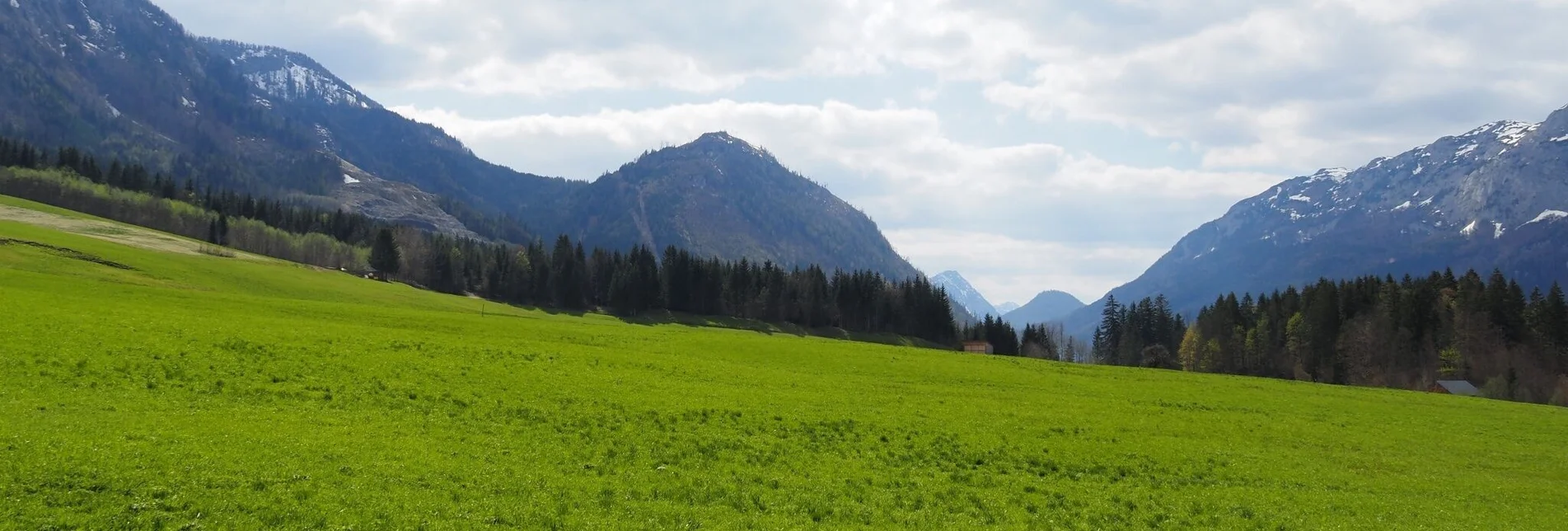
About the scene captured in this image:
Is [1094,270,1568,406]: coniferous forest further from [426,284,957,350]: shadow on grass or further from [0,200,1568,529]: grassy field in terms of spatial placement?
[0,200,1568,529]: grassy field

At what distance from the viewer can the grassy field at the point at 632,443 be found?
20.7 metres

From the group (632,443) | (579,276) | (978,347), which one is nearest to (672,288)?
(579,276)

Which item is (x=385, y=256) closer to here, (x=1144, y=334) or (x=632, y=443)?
(x=632, y=443)

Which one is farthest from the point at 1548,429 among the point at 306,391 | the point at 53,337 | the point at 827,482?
the point at 53,337

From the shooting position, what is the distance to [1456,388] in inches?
3861

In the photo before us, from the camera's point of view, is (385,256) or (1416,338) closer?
(1416,338)

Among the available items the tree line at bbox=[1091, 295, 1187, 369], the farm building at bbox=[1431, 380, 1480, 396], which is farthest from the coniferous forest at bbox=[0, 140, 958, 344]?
the farm building at bbox=[1431, 380, 1480, 396]

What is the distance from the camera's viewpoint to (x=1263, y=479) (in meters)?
33.1

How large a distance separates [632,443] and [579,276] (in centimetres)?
14577

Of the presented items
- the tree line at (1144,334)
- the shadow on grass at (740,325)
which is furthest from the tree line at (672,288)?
the tree line at (1144,334)

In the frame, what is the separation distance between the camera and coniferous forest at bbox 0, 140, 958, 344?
169 metres

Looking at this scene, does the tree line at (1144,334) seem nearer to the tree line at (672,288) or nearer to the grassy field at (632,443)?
the tree line at (672,288)

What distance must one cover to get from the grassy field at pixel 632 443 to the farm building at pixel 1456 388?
1763 inches

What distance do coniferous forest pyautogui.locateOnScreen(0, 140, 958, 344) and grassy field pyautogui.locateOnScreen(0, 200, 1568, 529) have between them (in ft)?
359
